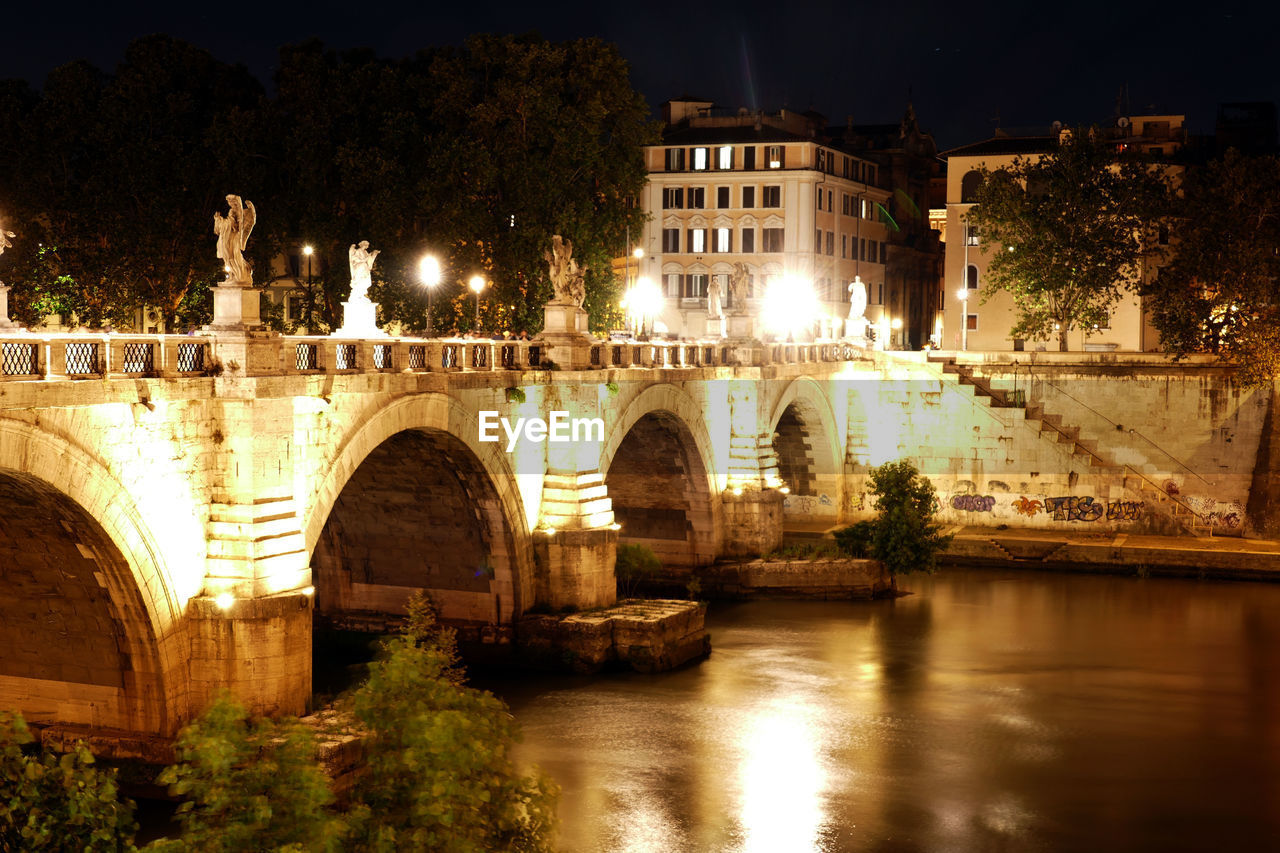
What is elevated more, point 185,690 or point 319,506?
point 319,506

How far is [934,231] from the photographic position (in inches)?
3260

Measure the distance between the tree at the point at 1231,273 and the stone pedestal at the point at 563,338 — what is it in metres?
24.9

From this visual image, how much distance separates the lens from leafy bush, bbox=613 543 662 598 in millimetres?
33094

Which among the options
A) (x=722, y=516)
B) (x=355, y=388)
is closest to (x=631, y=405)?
(x=722, y=516)

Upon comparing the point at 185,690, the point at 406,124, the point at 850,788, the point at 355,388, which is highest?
the point at 406,124

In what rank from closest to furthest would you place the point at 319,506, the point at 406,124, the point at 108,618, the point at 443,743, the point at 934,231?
the point at 443,743 < the point at 108,618 < the point at 319,506 < the point at 406,124 < the point at 934,231

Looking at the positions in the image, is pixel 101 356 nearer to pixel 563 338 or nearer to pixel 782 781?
pixel 782 781

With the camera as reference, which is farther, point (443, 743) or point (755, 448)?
point (755, 448)

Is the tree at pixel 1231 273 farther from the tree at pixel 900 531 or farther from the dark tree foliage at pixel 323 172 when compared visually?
the dark tree foliage at pixel 323 172

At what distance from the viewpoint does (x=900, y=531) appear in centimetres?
3681

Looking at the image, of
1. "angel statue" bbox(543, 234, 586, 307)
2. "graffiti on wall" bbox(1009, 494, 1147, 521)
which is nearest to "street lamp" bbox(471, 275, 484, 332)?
"angel statue" bbox(543, 234, 586, 307)

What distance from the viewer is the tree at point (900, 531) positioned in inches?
1448

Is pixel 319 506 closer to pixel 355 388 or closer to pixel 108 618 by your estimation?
pixel 355 388

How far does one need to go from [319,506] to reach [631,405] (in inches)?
439
